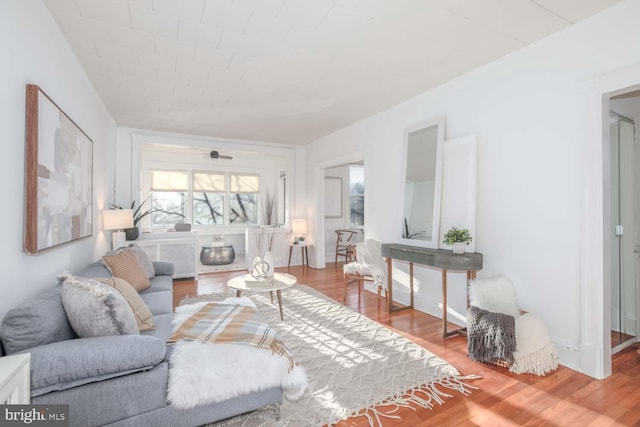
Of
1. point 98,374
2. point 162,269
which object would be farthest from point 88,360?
point 162,269

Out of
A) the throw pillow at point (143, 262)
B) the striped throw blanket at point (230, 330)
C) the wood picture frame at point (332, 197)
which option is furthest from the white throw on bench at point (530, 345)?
the wood picture frame at point (332, 197)

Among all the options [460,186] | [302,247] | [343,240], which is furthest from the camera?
[343,240]

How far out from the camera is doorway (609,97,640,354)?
2785 millimetres

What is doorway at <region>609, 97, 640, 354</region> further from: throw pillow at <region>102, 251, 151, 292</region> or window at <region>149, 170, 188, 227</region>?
window at <region>149, 170, 188, 227</region>

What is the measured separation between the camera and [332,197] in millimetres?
7398

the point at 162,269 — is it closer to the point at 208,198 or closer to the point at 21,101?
the point at 21,101

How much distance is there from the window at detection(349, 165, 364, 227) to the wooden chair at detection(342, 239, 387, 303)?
3.24m

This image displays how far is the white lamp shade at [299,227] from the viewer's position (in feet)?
20.6

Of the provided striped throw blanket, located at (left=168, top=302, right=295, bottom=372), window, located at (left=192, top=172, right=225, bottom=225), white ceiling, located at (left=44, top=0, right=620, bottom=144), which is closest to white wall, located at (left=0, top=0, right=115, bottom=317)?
white ceiling, located at (left=44, top=0, right=620, bottom=144)

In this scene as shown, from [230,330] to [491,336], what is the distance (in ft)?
6.48

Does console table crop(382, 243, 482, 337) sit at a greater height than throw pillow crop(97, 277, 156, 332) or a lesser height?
greater

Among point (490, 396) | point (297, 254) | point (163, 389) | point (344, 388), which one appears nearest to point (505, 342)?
point (490, 396)

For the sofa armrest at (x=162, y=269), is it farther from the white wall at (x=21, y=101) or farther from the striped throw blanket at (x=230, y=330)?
the striped throw blanket at (x=230, y=330)

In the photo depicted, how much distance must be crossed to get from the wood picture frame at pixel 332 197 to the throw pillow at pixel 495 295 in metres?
4.80
